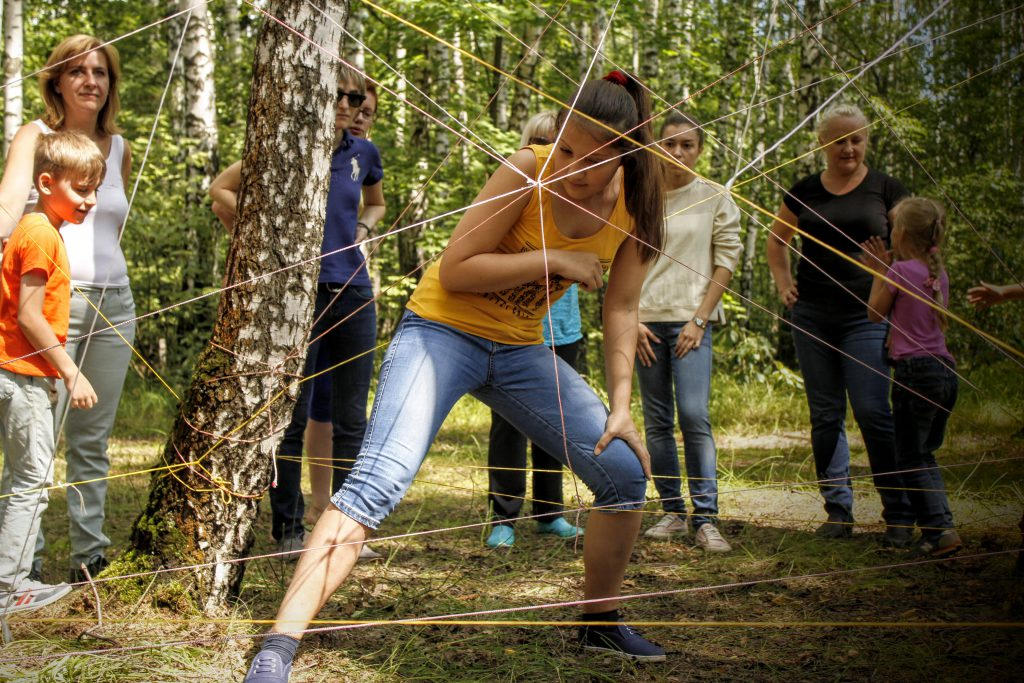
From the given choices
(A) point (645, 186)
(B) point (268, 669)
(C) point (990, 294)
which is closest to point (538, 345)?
(A) point (645, 186)

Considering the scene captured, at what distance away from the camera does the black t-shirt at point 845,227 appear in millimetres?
3605

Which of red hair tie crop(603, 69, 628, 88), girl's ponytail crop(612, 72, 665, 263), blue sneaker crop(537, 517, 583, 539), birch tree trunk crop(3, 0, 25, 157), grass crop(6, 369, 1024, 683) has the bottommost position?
blue sneaker crop(537, 517, 583, 539)

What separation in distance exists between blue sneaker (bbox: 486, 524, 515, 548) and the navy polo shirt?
1.23 meters

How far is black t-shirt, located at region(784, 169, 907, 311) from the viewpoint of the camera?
361 centimetres

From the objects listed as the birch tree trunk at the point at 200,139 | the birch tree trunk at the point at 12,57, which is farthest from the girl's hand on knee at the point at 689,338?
the birch tree trunk at the point at 12,57

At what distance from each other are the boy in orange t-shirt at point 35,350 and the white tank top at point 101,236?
0.17 m

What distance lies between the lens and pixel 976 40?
312 cm

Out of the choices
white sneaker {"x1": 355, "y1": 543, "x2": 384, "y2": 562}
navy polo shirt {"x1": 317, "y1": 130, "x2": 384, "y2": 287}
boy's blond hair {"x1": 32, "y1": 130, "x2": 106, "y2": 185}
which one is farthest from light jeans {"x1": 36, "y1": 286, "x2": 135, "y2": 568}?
white sneaker {"x1": 355, "y1": 543, "x2": 384, "y2": 562}

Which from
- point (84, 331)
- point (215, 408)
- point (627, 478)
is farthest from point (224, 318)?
point (627, 478)

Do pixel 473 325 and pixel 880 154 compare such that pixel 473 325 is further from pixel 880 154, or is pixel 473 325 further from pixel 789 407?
pixel 880 154

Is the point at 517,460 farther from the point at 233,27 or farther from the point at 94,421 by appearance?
the point at 233,27

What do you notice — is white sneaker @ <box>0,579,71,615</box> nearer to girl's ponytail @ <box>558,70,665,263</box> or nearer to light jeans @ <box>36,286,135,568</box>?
light jeans @ <box>36,286,135,568</box>

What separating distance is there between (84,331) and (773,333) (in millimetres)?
10859

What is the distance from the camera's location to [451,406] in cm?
220
